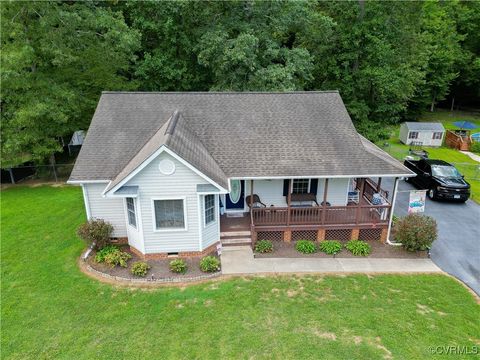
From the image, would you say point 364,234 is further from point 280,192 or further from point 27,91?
point 27,91

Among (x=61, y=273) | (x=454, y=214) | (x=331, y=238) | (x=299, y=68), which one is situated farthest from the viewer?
(x=299, y=68)

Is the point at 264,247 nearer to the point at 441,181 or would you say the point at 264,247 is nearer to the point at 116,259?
the point at 116,259

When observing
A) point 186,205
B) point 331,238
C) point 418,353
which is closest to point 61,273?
point 186,205

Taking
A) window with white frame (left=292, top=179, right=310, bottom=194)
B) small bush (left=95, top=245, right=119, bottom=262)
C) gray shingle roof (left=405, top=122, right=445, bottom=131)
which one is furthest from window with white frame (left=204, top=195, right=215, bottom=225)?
gray shingle roof (left=405, top=122, right=445, bottom=131)

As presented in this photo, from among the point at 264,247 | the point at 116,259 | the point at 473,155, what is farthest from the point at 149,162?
the point at 473,155

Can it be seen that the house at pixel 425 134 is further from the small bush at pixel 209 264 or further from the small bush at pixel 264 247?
the small bush at pixel 209 264

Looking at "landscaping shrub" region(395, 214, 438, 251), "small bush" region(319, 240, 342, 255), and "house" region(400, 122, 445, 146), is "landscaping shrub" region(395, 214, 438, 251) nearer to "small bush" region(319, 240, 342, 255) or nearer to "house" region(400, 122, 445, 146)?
"small bush" region(319, 240, 342, 255)

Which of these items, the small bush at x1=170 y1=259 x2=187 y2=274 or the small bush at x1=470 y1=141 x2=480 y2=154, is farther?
the small bush at x1=470 y1=141 x2=480 y2=154
